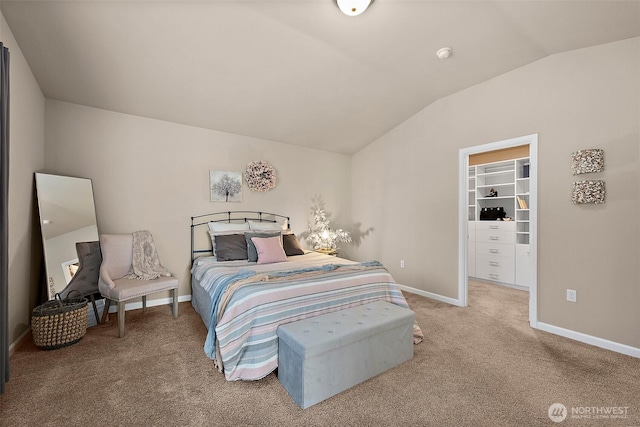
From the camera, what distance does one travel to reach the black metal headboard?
13.3 ft

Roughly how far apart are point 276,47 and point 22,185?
8.70 ft

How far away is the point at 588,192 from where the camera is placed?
273 cm

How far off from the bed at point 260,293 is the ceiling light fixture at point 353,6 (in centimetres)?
217

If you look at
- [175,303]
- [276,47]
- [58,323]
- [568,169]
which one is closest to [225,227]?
[175,303]

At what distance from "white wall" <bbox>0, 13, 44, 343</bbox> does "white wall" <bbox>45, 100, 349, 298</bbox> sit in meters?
0.30

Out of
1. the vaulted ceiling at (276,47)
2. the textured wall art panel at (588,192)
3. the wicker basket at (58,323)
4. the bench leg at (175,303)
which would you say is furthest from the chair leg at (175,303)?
the textured wall art panel at (588,192)

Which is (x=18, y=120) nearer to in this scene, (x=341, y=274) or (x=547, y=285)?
(x=341, y=274)

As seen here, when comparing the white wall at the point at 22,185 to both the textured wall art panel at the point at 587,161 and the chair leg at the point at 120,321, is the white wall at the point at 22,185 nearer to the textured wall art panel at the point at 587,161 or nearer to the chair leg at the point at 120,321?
the chair leg at the point at 120,321

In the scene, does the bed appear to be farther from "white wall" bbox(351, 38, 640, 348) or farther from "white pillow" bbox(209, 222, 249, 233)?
"white wall" bbox(351, 38, 640, 348)

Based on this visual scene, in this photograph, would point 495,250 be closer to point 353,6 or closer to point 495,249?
point 495,249

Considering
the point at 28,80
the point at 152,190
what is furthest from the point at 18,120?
the point at 152,190

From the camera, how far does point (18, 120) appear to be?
251 centimetres

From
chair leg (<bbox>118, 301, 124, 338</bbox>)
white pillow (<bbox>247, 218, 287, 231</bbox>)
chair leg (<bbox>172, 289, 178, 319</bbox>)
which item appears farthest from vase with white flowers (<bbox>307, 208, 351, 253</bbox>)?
chair leg (<bbox>118, 301, 124, 338</bbox>)

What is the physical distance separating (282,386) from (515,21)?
3.53 metres
